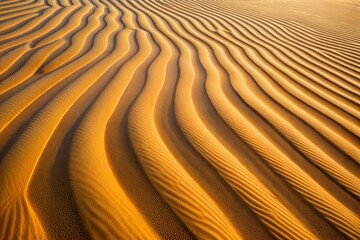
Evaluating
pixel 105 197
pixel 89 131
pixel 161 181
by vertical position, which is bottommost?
pixel 161 181

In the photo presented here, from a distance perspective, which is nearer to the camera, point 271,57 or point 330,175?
point 330,175

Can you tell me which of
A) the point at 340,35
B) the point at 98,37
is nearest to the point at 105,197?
the point at 98,37

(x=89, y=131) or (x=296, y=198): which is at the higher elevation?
(x=89, y=131)

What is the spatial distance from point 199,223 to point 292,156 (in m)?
0.79

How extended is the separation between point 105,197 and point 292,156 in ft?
3.57

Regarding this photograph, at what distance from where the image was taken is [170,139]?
1521 mm

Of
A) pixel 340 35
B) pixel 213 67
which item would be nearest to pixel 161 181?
pixel 213 67

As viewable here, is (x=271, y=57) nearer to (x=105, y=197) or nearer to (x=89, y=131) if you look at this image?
(x=89, y=131)

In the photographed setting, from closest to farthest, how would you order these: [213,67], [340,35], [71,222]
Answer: [71,222], [213,67], [340,35]

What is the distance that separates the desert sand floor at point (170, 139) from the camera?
41.2 inches

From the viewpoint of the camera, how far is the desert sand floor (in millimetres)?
1046

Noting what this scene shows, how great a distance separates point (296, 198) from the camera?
1219mm

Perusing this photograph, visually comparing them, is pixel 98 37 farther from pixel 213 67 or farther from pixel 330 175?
pixel 330 175

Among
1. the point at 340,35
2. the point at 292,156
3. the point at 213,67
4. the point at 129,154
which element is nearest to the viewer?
the point at 129,154
